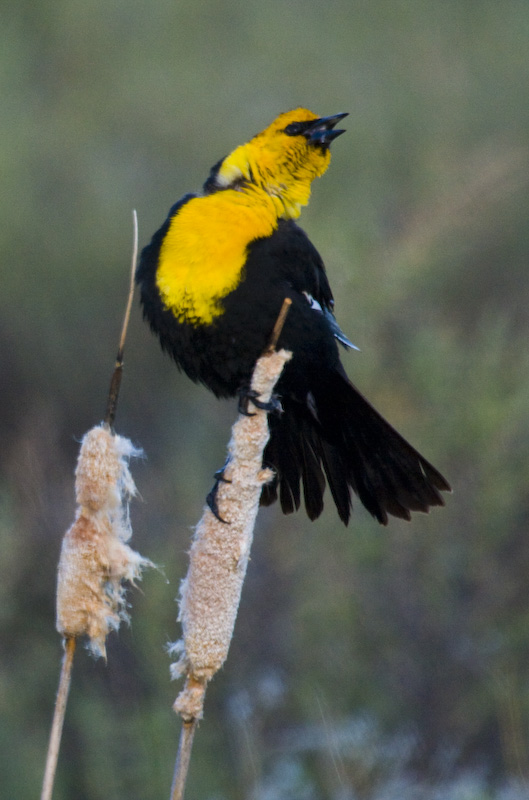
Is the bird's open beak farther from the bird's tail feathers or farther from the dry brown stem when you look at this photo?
the dry brown stem

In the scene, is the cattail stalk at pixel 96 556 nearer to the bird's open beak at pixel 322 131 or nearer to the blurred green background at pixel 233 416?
the bird's open beak at pixel 322 131

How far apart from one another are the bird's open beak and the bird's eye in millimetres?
13

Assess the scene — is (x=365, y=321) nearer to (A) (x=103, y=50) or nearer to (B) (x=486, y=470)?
(B) (x=486, y=470)

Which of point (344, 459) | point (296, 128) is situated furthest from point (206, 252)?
point (344, 459)

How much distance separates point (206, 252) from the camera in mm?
2068

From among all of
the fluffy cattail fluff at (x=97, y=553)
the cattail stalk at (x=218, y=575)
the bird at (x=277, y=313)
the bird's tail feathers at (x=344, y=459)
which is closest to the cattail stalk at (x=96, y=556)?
the fluffy cattail fluff at (x=97, y=553)

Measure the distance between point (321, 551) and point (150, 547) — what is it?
0.79m

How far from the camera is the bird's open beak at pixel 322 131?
2.35m

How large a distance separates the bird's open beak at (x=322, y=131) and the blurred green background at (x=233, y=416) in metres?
1.76

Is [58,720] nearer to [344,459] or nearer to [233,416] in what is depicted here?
[344,459]

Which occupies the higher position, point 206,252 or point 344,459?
point 206,252

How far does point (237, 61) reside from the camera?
23.8 feet

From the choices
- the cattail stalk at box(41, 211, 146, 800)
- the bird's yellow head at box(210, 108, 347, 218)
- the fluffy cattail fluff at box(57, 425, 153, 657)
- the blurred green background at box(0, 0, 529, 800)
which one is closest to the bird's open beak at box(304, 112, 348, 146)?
the bird's yellow head at box(210, 108, 347, 218)

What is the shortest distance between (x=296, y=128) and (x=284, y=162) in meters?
0.11
